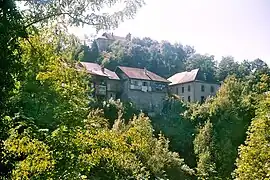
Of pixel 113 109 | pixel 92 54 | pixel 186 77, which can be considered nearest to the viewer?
pixel 113 109

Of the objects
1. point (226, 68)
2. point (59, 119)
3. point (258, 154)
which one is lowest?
point (258, 154)

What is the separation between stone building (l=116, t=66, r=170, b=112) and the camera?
47.7 meters

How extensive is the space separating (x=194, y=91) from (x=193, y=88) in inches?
16.4

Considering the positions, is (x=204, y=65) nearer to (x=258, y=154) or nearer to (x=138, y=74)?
(x=138, y=74)

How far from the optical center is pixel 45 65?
13539 millimetres

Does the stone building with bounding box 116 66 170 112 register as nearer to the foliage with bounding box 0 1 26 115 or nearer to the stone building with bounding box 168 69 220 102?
the stone building with bounding box 168 69 220 102

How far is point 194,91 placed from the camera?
2125 inches

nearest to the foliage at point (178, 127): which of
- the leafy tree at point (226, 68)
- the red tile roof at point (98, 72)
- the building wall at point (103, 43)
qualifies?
the red tile roof at point (98, 72)

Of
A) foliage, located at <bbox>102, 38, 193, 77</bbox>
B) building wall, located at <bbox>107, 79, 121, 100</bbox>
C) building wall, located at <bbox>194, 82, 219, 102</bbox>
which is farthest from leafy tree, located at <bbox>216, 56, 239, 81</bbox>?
building wall, located at <bbox>107, 79, 121, 100</bbox>

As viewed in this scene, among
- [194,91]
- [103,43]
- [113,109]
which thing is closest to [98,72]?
[113,109]

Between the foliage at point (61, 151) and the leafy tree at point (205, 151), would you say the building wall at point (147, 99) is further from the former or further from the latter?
the foliage at point (61, 151)

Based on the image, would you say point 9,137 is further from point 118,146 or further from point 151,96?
point 151,96

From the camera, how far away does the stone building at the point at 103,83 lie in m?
45.9

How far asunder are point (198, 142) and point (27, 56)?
2740cm
